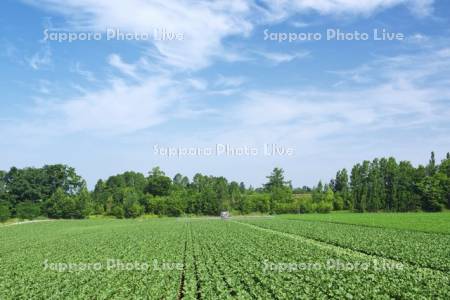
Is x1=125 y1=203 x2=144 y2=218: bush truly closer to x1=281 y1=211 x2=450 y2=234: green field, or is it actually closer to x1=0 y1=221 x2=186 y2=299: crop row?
x1=281 y1=211 x2=450 y2=234: green field

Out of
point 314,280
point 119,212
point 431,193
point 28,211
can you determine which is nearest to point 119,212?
point 119,212

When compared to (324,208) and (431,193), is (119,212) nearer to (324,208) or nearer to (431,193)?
(324,208)

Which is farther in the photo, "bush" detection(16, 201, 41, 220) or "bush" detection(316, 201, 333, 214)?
"bush" detection(316, 201, 333, 214)

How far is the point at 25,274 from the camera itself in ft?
75.7

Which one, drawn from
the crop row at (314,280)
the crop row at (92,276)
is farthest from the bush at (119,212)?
the crop row at (314,280)

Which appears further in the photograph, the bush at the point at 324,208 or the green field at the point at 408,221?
the bush at the point at 324,208

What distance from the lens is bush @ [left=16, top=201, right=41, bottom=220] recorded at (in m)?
112

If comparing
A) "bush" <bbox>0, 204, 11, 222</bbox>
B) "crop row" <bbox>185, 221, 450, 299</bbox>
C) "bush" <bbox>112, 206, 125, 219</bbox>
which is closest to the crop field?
"crop row" <bbox>185, 221, 450, 299</bbox>

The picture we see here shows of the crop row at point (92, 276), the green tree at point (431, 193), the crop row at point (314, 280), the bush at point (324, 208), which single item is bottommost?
the crop row at point (92, 276)

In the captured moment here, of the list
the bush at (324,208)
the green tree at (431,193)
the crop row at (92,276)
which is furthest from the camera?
the bush at (324,208)

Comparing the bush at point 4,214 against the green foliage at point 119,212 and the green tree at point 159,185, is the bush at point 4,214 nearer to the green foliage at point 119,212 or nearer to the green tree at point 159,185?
the green foliage at point 119,212

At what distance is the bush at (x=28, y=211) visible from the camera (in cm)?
11156

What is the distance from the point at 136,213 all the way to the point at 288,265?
97.5 meters

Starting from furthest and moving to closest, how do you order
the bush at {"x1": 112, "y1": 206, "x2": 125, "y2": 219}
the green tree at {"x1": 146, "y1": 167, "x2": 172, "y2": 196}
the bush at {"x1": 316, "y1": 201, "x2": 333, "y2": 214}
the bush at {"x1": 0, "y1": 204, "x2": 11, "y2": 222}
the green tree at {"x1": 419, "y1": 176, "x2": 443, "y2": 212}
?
the green tree at {"x1": 146, "y1": 167, "x2": 172, "y2": 196}
the bush at {"x1": 316, "y1": 201, "x2": 333, "y2": 214}
the bush at {"x1": 112, "y1": 206, "x2": 125, "y2": 219}
the green tree at {"x1": 419, "y1": 176, "x2": 443, "y2": 212}
the bush at {"x1": 0, "y1": 204, "x2": 11, "y2": 222}
